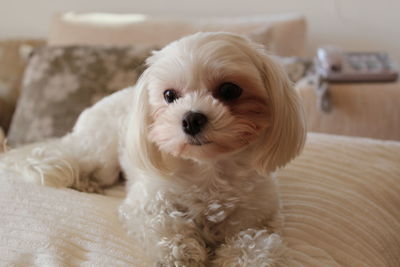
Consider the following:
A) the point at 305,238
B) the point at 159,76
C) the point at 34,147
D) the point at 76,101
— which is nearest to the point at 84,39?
the point at 76,101

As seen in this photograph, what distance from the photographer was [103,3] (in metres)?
2.76

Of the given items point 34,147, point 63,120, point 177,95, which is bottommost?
point 63,120

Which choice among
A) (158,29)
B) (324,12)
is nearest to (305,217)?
(158,29)

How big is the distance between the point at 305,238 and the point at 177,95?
453 mm

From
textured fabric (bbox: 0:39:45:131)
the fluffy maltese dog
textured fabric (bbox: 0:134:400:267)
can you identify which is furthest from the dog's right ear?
textured fabric (bbox: 0:39:45:131)

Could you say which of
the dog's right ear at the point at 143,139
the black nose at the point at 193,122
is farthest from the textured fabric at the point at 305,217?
the black nose at the point at 193,122

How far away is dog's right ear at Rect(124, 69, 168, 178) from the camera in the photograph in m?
1.05

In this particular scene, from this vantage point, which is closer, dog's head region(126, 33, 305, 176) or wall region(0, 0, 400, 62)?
dog's head region(126, 33, 305, 176)

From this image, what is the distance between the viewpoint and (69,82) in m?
2.05

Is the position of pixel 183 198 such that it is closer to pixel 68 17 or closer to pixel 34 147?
pixel 34 147

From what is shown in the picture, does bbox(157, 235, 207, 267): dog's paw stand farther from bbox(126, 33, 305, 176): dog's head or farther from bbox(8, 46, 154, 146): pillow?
bbox(8, 46, 154, 146): pillow

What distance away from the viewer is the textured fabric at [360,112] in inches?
71.1

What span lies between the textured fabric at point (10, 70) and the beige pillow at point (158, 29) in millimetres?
264

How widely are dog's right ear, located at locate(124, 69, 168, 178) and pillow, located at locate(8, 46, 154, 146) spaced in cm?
98
